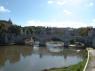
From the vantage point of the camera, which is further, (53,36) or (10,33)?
(10,33)

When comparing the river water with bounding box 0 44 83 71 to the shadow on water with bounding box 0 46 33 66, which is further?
the shadow on water with bounding box 0 46 33 66

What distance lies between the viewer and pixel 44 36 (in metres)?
85.3

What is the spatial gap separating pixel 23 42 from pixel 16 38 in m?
3.20

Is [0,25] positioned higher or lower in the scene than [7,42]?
higher

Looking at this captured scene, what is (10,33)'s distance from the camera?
93.1 m

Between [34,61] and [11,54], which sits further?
[11,54]

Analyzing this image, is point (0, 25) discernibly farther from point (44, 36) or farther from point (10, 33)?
point (44, 36)

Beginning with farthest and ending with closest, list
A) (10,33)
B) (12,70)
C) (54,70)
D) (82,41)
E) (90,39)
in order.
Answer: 1. (10,33)
2. (82,41)
3. (90,39)
4. (12,70)
5. (54,70)

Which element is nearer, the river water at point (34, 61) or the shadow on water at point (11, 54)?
the river water at point (34, 61)

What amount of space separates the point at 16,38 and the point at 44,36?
11137 mm

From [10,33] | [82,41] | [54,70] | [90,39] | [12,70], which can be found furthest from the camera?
[10,33]

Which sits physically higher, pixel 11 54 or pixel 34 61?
pixel 34 61

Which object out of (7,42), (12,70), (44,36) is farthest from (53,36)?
(12,70)

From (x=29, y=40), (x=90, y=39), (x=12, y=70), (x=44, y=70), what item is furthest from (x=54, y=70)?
(x=29, y=40)
